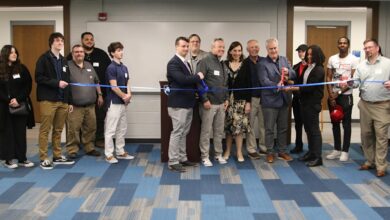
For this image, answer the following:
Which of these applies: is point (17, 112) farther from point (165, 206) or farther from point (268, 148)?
point (268, 148)

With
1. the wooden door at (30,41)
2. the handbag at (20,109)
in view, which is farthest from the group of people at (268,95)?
the wooden door at (30,41)

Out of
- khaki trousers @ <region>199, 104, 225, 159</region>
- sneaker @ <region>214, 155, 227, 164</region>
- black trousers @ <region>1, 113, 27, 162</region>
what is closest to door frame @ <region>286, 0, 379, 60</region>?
khaki trousers @ <region>199, 104, 225, 159</region>

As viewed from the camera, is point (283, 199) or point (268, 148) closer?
point (283, 199)

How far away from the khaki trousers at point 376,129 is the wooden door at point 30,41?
6.00m

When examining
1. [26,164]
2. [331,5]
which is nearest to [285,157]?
[331,5]

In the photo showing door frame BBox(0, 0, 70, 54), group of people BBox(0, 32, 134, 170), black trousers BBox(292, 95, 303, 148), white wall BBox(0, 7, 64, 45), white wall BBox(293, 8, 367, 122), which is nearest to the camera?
group of people BBox(0, 32, 134, 170)

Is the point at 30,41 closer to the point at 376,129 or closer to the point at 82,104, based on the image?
the point at 82,104

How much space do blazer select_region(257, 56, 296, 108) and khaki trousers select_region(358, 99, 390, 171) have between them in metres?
0.87

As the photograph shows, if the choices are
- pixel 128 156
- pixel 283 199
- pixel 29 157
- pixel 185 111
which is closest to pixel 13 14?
pixel 29 157

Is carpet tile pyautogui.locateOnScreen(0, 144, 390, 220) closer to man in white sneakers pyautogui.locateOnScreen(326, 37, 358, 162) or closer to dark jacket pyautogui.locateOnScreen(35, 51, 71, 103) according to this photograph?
man in white sneakers pyautogui.locateOnScreen(326, 37, 358, 162)

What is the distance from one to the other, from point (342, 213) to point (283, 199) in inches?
Answer: 21.2

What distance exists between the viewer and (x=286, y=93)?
5.21m

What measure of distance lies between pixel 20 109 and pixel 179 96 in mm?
1694

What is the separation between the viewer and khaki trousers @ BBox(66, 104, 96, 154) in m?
5.47
